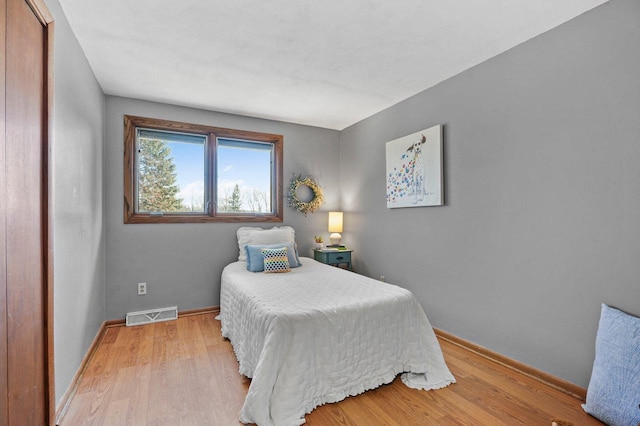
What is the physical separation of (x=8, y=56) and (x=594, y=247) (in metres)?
3.12

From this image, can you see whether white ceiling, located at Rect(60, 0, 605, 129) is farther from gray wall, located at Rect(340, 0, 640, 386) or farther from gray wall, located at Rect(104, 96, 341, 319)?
gray wall, located at Rect(104, 96, 341, 319)

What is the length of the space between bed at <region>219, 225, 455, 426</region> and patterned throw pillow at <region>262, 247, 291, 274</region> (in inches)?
22.9

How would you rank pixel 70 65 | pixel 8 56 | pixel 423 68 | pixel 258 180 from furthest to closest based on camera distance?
pixel 258 180, pixel 423 68, pixel 70 65, pixel 8 56

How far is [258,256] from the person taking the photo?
10.6 feet

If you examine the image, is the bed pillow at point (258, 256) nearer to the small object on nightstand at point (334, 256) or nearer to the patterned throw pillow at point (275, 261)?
the patterned throw pillow at point (275, 261)

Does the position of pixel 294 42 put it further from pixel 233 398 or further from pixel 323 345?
pixel 233 398

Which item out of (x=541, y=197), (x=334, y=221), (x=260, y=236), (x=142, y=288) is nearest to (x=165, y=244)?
(x=142, y=288)

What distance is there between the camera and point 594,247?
75.6 inches

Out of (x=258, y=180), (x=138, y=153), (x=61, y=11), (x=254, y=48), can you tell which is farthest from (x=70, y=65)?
(x=258, y=180)

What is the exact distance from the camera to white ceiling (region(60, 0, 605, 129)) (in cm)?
189

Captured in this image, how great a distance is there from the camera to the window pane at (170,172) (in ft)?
11.4

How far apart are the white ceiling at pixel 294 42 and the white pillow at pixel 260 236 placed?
5.02ft

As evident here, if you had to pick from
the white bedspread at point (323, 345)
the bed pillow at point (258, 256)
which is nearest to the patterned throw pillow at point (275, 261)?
the bed pillow at point (258, 256)

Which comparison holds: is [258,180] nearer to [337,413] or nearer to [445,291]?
[445,291]
